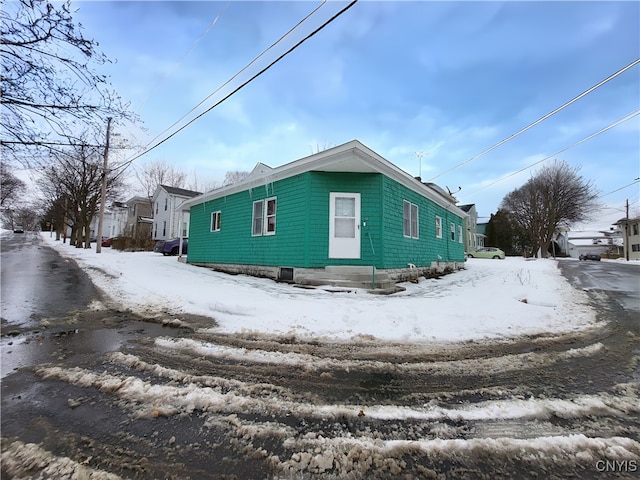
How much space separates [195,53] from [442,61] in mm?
6666

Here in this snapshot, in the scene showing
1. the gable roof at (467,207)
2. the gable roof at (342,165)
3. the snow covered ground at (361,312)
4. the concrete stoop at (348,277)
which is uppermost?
the gable roof at (467,207)

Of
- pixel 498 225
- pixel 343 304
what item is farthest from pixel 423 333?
pixel 498 225

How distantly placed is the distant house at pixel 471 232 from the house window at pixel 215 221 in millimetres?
24438

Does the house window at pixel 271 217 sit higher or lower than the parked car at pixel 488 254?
higher

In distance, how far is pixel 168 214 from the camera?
28.8 meters

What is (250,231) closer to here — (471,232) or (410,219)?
(410,219)

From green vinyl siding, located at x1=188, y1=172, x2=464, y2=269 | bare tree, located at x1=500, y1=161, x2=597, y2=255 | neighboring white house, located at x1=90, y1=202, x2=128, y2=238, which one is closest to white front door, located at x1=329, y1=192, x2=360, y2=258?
green vinyl siding, located at x1=188, y1=172, x2=464, y2=269

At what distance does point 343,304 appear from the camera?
5.66 m

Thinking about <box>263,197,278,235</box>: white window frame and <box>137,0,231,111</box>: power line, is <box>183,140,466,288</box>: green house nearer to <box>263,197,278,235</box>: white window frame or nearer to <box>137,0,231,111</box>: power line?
<box>263,197,278,235</box>: white window frame

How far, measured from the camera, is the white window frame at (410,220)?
10.4 meters

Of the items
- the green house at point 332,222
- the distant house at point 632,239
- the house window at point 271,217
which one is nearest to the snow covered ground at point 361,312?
the green house at point 332,222

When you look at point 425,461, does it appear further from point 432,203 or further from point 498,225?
point 498,225

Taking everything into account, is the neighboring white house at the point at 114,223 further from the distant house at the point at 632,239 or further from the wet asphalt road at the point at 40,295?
the distant house at the point at 632,239

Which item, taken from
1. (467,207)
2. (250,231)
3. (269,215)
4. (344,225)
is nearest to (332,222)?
(344,225)
